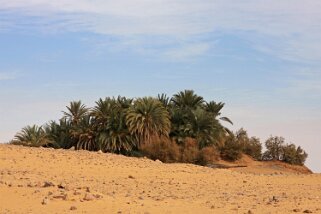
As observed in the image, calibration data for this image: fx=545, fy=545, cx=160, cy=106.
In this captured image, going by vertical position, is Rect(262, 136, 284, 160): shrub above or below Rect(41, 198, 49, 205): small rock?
above

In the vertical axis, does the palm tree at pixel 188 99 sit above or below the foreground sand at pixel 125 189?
above

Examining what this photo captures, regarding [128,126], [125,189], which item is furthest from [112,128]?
[125,189]

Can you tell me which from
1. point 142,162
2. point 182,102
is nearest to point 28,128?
point 182,102

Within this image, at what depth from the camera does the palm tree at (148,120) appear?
4472 cm

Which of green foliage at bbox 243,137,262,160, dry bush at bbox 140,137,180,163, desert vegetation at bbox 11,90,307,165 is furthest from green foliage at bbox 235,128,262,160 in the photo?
dry bush at bbox 140,137,180,163

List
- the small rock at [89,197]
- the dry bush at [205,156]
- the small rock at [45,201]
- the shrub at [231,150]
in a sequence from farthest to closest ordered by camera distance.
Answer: the shrub at [231,150]
the dry bush at [205,156]
the small rock at [89,197]
the small rock at [45,201]

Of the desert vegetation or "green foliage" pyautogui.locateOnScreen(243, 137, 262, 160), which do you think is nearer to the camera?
the desert vegetation

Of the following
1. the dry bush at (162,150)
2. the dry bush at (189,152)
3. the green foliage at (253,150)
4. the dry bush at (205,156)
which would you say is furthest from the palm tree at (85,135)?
the green foliage at (253,150)

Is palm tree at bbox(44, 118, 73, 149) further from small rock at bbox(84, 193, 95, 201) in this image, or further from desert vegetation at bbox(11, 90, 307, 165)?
small rock at bbox(84, 193, 95, 201)

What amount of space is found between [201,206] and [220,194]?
3.09 metres

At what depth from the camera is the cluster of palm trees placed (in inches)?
1783

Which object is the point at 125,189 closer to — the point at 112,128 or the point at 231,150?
the point at 112,128

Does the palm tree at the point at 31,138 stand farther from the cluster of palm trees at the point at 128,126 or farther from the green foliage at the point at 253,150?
the green foliage at the point at 253,150

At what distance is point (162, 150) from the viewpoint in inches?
1614
